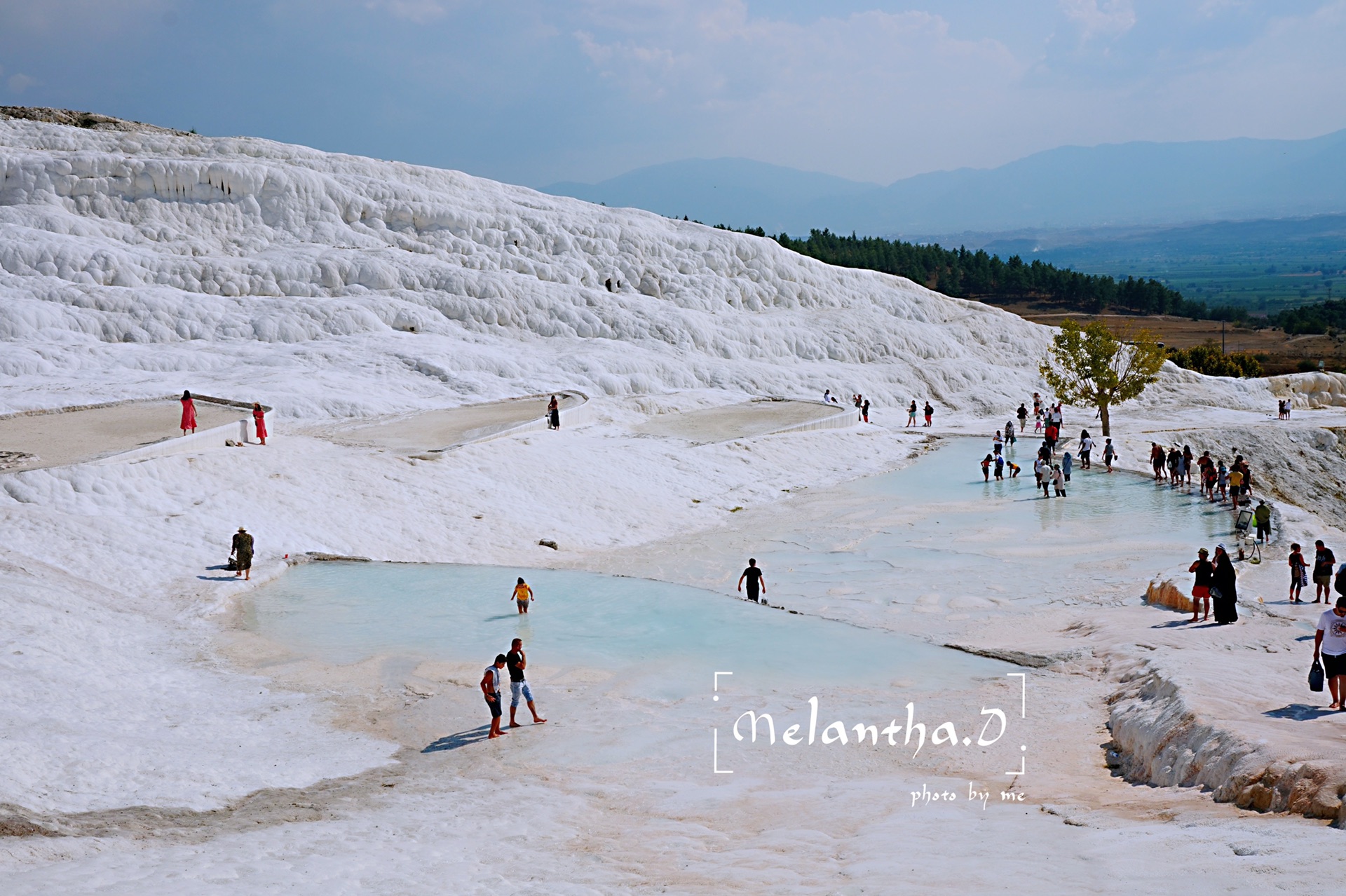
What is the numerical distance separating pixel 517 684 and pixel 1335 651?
8.20m

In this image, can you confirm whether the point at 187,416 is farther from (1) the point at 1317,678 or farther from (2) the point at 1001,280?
(2) the point at 1001,280

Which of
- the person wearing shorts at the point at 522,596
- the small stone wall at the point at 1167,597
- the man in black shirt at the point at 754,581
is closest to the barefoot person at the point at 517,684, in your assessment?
the person wearing shorts at the point at 522,596

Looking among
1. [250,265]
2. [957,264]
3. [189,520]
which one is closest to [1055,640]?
[189,520]

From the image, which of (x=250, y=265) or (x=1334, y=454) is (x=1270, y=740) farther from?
(x=250, y=265)

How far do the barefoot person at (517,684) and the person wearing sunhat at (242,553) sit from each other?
23.4 ft

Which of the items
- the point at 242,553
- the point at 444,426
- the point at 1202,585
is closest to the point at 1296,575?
the point at 1202,585

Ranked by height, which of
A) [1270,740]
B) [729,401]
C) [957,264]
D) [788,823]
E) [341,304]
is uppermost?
[957,264]

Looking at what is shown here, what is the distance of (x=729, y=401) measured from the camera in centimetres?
3906

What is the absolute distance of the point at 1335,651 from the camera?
10172 millimetres

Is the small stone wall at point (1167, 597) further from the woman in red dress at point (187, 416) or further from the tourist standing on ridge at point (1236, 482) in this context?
the woman in red dress at point (187, 416)

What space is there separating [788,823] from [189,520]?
13.7 meters

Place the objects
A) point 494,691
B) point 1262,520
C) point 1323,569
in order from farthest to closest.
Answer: point 1262,520, point 1323,569, point 494,691

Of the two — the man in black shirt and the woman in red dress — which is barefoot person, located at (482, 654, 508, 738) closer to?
the man in black shirt

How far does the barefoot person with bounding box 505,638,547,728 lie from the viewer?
12.1 m
